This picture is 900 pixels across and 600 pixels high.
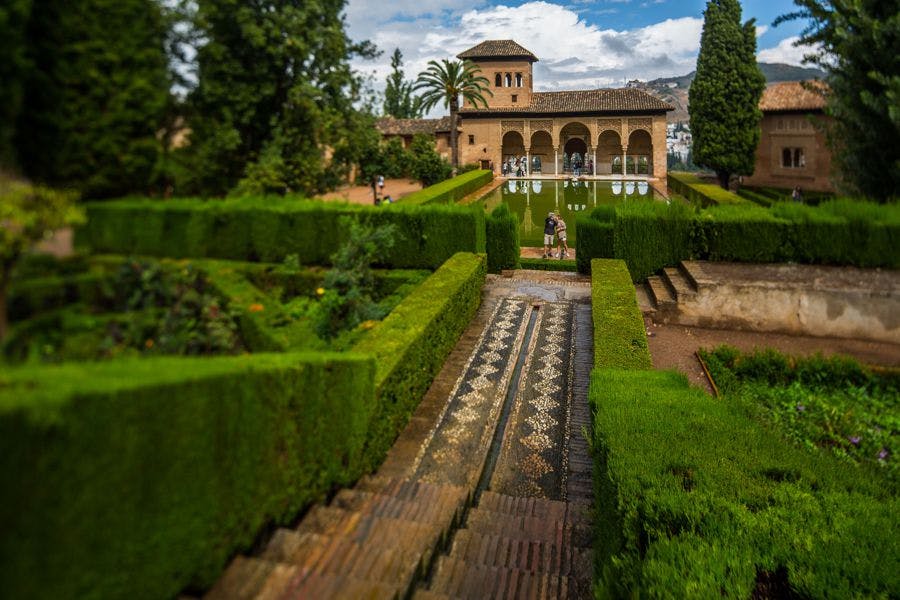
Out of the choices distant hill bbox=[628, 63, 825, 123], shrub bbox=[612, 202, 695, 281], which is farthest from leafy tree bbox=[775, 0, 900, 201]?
distant hill bbox=[628, 63, 825, 123]

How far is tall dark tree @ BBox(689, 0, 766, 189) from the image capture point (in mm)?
26766

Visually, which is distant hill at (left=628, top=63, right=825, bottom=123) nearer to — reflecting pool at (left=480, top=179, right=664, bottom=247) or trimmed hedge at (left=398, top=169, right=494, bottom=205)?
reflecting pool at (left=480, top=179, right=664, bottom=247)

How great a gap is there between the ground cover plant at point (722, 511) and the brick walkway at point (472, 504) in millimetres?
547

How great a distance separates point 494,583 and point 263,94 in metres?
3.78

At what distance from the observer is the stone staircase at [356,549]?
221 centimetres

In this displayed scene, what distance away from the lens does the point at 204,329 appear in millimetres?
5043

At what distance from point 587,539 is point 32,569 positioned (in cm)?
318

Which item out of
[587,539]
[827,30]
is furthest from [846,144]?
[587,539]

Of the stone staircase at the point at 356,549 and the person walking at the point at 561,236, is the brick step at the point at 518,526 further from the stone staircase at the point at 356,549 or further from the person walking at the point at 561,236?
the person walking at the point at 561,236

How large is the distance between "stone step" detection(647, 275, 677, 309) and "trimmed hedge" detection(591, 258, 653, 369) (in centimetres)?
63

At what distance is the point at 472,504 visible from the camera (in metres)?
4.33

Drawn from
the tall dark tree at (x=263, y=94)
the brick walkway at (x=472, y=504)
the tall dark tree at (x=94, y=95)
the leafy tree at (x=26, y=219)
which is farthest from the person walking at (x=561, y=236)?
the leafy tree at (x=26, y=219)

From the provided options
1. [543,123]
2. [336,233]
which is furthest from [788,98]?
[336,233]

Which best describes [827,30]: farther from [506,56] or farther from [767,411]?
[506,56]
